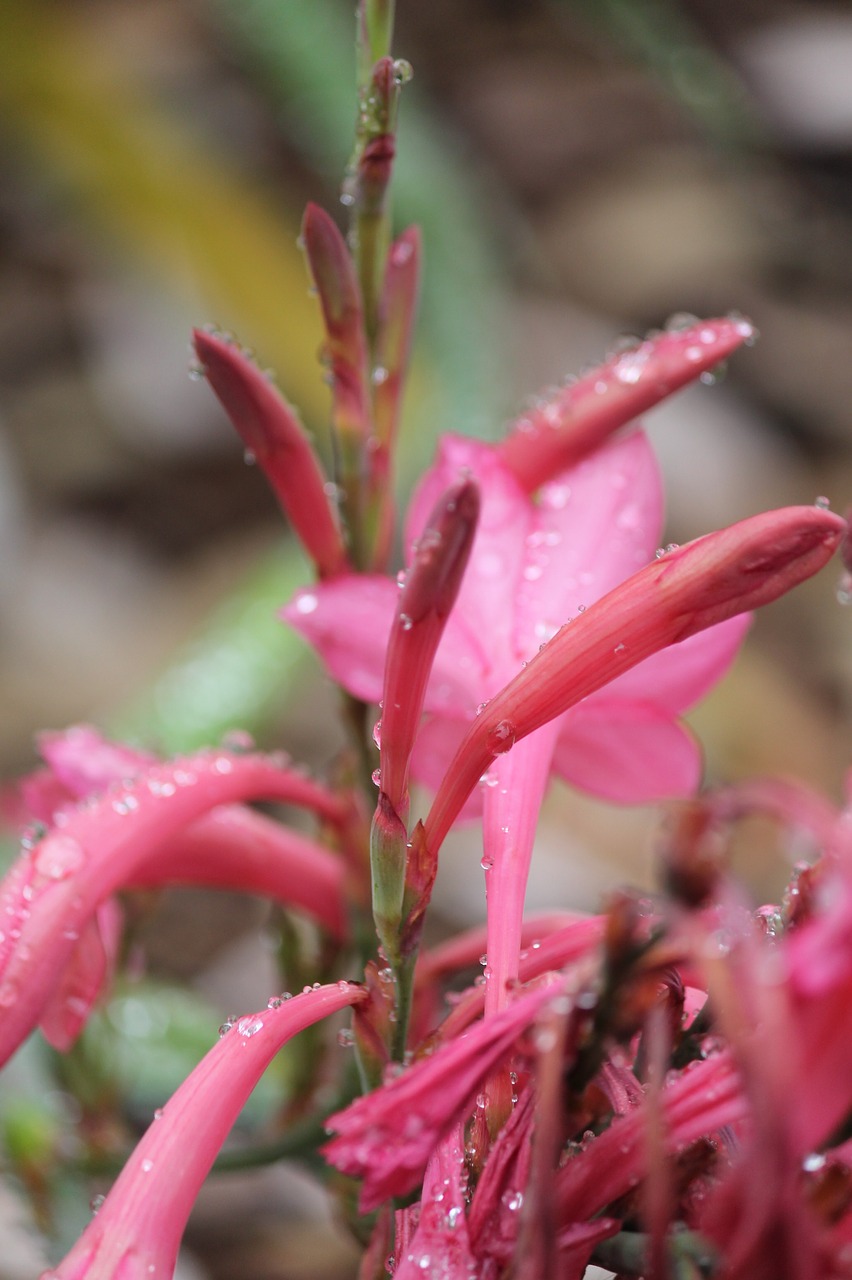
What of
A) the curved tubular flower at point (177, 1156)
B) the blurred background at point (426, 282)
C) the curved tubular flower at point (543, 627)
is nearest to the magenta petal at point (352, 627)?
the curved tubular flower at point (543, 627)

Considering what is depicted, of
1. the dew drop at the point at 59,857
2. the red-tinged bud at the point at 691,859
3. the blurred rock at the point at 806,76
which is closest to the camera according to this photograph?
the red-tinged bud at the point at 691,859

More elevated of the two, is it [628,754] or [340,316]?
[340,316]

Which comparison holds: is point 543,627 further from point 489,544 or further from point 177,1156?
point 177,1156

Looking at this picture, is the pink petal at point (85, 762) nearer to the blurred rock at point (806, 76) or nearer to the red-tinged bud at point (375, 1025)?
the red-tinged bud at point (375, 1025)

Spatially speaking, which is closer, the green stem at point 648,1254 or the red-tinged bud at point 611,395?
the green stem at point 648,1254

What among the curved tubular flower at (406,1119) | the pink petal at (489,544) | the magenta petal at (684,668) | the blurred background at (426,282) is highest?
the blurred background at (426,282)

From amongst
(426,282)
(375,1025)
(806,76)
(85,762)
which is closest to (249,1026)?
(375,1025)

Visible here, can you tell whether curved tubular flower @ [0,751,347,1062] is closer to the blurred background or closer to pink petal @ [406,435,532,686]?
pink petal @ [406,435,532,686]
